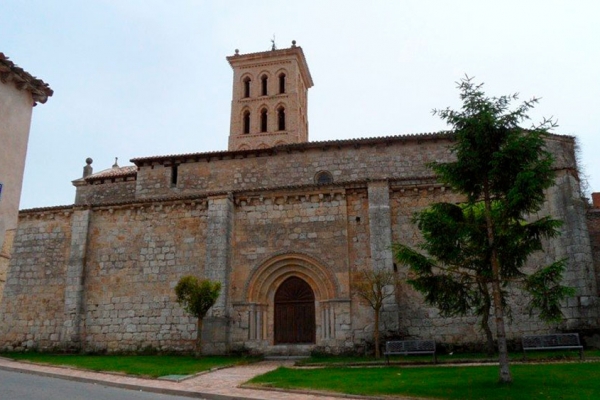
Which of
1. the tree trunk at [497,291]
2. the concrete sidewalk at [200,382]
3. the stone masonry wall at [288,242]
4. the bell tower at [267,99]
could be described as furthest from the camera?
the bell tower at [267,99]

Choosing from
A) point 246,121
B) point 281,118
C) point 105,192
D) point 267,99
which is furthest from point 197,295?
point 267,99

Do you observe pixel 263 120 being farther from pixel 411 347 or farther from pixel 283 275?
pixel 411 347

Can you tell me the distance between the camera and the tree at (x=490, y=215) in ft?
37.4

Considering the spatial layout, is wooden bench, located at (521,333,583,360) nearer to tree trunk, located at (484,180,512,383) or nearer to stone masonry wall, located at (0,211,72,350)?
tree trunk, located at (484,180,512,383)

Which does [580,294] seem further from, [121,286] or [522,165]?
[121,286]

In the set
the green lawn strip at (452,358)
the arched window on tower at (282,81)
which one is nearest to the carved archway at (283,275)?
the green lawn strip at (452,358)

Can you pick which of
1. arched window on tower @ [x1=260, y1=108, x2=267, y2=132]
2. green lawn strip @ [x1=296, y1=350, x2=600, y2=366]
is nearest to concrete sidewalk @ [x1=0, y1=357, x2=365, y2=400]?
green lawn strip @ [x1=296, y1=350, x2=600, y2=366]

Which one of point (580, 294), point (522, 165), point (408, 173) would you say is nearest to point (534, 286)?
point (522, 165)

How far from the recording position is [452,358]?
52.0 feet

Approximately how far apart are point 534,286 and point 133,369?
10.6 m

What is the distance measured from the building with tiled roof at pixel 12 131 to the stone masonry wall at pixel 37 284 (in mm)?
13077

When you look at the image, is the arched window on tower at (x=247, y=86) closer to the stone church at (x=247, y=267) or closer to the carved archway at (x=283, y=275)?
the stone church at (x=247, y=267)

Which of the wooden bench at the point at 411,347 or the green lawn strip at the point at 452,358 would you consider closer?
the green lawn strip at the point at 452,358

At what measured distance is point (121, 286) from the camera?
20641 mm
